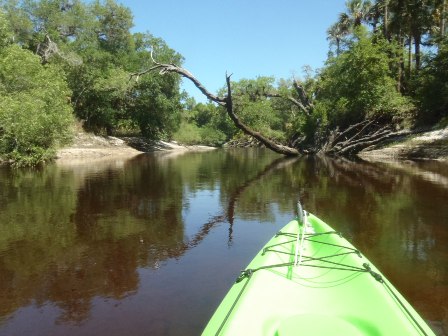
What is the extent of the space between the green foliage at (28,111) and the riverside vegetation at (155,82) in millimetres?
71

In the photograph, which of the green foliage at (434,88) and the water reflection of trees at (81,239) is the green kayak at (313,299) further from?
the green foliage at (434,88)

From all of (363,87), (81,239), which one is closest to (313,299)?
(81,239)

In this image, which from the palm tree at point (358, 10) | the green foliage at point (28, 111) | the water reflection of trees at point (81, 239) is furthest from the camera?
the palm tree at point (358, 10)

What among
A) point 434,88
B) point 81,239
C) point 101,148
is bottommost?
point 81,239

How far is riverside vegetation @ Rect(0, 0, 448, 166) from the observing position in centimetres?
2481

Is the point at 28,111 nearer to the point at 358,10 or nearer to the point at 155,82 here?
the point at 155,82

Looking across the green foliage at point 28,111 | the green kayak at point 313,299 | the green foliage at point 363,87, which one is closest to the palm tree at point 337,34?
the green foliage at point 363,87

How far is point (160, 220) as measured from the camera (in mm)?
10055

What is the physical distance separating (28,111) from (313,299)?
22723 millimetres

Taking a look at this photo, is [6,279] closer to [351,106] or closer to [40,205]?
[40,205]

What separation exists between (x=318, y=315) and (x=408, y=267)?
3.48 metres

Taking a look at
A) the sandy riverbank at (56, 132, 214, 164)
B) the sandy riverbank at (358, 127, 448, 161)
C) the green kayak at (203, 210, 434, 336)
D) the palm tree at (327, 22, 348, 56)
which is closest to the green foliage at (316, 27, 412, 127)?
the sandy riverbank at (358, 127, 448, 161)

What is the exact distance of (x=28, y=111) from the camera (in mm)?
22609

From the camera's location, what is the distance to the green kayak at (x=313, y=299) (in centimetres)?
331
